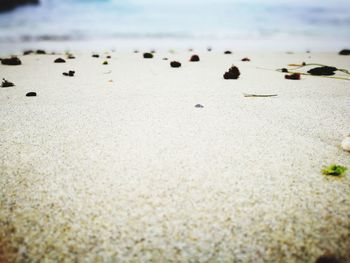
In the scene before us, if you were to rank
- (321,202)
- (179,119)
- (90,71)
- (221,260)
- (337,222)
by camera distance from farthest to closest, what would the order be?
(90,71)
(179,119)
(321,202)
(337,222)
(221,260)

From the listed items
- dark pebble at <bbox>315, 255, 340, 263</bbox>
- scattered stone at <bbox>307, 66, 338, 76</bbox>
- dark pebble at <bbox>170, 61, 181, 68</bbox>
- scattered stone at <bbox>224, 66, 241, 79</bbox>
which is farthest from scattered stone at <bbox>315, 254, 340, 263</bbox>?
dark pebble at <bbox>170, 61, 181, 68</bbox>

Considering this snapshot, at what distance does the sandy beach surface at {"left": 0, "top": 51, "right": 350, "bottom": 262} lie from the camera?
0.90 m

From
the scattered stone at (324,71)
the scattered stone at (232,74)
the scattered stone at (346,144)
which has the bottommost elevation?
the scattered stone at (346,144)

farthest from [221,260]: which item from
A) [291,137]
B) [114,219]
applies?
[291,137]

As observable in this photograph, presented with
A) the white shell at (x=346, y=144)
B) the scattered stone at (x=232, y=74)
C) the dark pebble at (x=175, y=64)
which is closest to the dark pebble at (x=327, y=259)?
the white shell at (x=346, y=144)

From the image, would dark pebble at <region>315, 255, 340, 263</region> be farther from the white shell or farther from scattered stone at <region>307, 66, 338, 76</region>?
scattered stone at <region>307, 66, 338, 76</region>

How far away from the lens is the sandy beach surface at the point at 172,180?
90 centimetres

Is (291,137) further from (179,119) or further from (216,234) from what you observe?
(216,234)

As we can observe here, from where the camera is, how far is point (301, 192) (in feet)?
3.74

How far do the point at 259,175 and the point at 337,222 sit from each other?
366 mm

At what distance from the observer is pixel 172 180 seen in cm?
122

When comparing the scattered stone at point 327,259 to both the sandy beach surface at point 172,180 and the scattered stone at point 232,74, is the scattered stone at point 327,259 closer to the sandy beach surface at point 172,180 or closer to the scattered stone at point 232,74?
the sandy beach surface at point 172,180

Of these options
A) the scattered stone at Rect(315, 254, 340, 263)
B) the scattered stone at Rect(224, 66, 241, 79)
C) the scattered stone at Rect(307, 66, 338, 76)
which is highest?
the scattered stone at Rect(307, 66, 338, 76)

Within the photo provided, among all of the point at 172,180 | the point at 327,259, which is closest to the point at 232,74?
the point at 172,180
